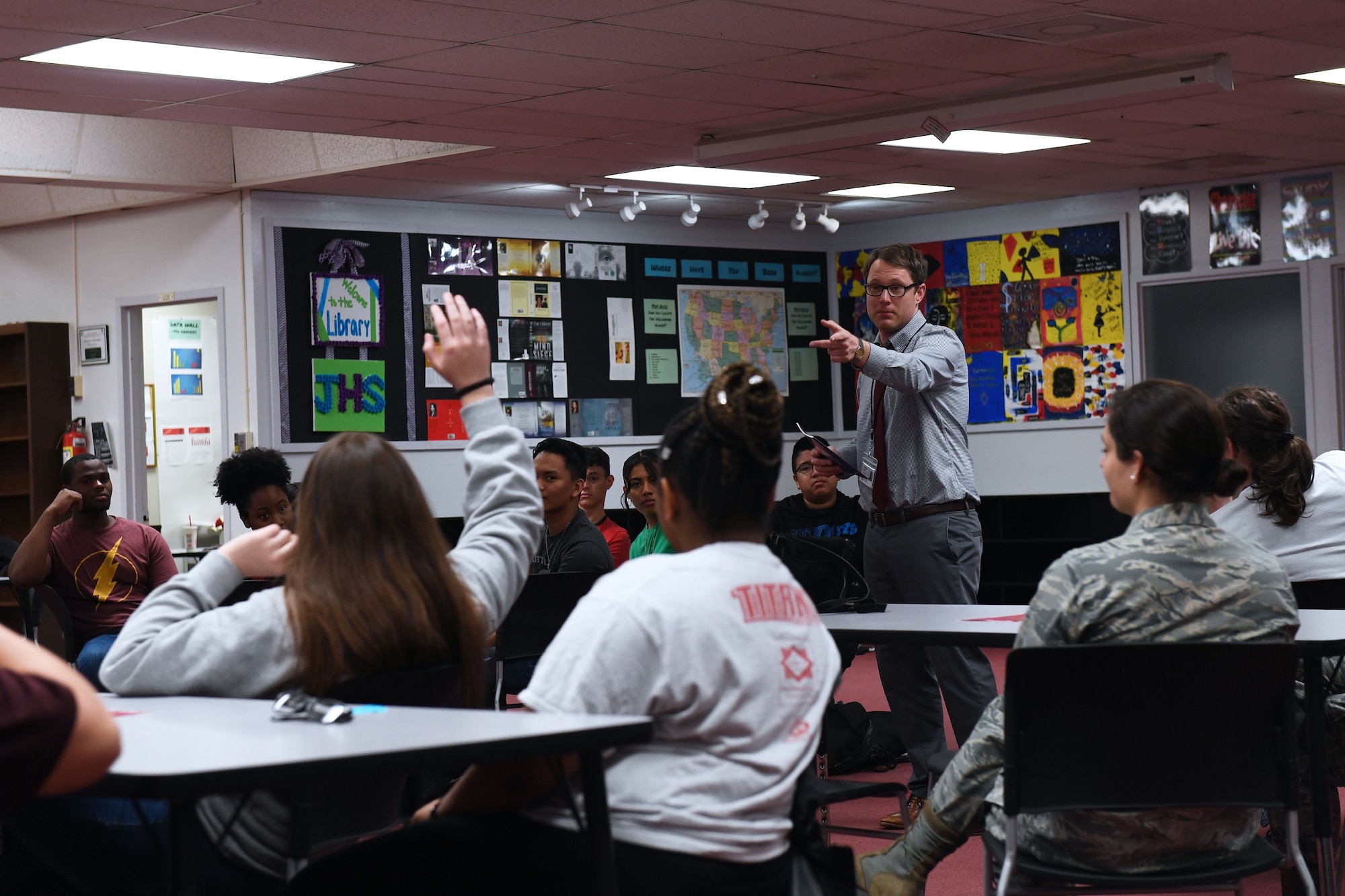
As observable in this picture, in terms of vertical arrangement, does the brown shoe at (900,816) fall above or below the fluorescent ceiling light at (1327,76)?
below

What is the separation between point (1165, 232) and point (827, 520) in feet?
11.2

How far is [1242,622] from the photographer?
2.42 m

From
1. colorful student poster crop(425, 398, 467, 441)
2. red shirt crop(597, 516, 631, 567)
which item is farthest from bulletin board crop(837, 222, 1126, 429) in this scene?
red shirt crop(597, 516, 631, 567)

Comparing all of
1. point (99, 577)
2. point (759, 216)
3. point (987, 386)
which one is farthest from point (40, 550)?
point (987, 386)

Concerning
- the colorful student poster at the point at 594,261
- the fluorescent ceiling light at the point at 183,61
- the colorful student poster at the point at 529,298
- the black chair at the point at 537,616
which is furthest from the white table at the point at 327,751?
the colorful student poster at the point at 594,261

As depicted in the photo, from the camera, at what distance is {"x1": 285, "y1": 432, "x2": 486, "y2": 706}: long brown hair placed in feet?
7.35

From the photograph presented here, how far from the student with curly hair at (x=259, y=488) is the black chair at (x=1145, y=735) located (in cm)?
323

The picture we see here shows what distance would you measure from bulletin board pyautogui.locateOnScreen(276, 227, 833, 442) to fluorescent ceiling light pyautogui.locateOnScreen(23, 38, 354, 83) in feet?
8.31

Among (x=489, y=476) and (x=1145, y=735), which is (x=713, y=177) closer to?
(x=489, y=476)

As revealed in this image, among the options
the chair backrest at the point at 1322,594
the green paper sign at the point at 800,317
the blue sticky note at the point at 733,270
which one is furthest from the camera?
the green paper sign at the point at 800,317

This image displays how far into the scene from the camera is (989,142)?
7.56 metres

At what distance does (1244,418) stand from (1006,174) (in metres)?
5.15

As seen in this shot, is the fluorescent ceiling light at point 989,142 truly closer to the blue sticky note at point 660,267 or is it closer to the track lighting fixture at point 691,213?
the track lighting fixture at point 691,213

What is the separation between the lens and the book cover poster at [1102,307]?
9211 mm
